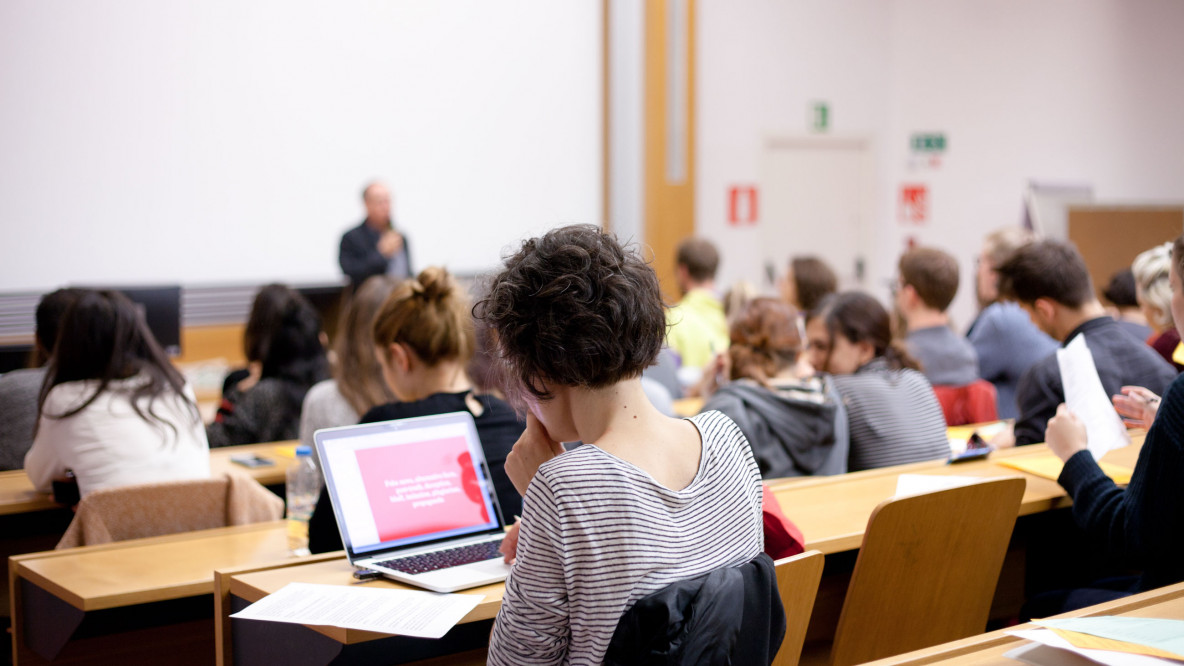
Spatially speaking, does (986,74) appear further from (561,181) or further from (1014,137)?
(561,181)

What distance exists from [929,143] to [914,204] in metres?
0.54

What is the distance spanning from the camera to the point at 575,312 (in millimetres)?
1405

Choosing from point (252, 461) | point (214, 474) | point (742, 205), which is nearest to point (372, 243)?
point (742, 205)

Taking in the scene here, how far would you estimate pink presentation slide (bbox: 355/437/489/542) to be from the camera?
1999 mm

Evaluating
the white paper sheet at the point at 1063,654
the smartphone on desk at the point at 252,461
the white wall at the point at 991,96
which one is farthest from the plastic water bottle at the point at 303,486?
the white wall at the point at 991,96

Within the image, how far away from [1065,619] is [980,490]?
51cm

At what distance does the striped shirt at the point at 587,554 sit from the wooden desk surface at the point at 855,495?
2.60 ft

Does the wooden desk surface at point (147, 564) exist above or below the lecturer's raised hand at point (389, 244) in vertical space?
below

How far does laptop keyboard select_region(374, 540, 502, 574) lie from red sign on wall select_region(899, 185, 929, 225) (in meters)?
7.95

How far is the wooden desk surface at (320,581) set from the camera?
1.76 m

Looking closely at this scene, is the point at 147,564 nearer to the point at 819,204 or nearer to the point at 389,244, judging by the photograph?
the point at 389,244

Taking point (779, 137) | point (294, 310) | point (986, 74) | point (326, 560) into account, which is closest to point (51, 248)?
point (294, 310)

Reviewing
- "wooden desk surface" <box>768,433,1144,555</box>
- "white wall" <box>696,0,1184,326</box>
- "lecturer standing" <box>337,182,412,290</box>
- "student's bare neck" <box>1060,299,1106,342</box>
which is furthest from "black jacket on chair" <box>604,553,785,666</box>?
"white wall" <box>696,0,1184,326</box>

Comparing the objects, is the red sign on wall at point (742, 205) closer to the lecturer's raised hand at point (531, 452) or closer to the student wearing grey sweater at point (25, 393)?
the student wearing grey sweater at point (25, 393)
